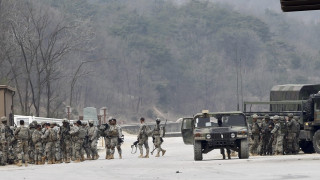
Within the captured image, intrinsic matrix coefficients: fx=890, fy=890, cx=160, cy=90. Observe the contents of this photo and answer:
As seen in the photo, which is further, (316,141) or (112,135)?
(112,135)

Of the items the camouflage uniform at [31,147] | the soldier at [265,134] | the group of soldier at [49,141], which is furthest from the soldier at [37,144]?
the soldier at [265,134]

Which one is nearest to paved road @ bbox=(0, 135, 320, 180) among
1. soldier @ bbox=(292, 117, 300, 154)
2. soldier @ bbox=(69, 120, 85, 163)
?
soldier @ bbox=(69, 120, 85, 163)

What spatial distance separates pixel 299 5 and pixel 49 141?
58.0 feet

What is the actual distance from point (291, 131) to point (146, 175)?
39.2 ft

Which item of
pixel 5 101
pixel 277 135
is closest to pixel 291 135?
pixel 277 135

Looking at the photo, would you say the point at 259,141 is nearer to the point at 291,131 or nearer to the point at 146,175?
the point at 291,131

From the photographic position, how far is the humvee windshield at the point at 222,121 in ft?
93.4

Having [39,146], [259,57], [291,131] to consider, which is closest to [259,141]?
[291,131]

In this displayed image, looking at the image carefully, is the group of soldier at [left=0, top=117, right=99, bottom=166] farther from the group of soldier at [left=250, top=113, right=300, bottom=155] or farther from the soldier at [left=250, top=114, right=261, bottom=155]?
the group of soldier at [left=250, top=113, right=300, bottom=155]

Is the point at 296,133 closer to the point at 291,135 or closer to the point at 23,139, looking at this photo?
the point at 291,135

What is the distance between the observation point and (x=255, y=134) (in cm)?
3206

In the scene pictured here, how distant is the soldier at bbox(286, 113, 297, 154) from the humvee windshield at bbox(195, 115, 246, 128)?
3.64m

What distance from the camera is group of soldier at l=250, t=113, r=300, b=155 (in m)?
31.6

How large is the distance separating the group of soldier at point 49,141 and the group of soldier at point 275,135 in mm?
3826
